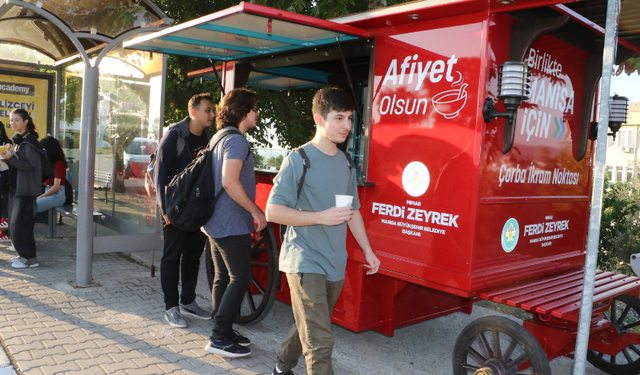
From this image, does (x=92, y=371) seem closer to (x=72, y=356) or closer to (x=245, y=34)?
(x=72, y=356)

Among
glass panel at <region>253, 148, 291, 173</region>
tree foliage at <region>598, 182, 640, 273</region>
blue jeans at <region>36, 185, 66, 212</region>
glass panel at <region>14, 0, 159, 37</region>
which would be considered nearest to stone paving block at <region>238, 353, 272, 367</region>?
glass panel at <region>253, 148, 291, 173</region>

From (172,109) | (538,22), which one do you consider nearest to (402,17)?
(538,22)

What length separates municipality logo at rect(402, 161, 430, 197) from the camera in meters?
3.48

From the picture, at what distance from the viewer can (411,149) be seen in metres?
3.57

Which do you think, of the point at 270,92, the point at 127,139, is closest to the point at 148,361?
the point at 127,139

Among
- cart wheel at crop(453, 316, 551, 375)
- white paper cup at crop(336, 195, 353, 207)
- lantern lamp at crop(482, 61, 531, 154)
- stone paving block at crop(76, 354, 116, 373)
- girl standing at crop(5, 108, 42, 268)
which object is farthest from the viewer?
girl standing at crop(5, 108, 42, 268)

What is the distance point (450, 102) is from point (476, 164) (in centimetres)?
44

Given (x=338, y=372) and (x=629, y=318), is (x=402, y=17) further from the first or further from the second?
(x=629, y=318)

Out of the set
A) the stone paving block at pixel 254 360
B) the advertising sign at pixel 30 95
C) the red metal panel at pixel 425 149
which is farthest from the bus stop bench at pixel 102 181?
the red metal panel at pixel 425 149

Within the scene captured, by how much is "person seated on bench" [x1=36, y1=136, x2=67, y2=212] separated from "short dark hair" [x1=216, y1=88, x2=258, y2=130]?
4288 millimetres

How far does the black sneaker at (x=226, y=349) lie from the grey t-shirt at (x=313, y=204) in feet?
3.91

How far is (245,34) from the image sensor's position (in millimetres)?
4023

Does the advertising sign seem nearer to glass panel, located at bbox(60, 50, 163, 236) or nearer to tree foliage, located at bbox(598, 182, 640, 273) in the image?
glass panel, located at bbox(60, 50, 163, 236)

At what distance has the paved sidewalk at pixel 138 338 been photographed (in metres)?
3.51
